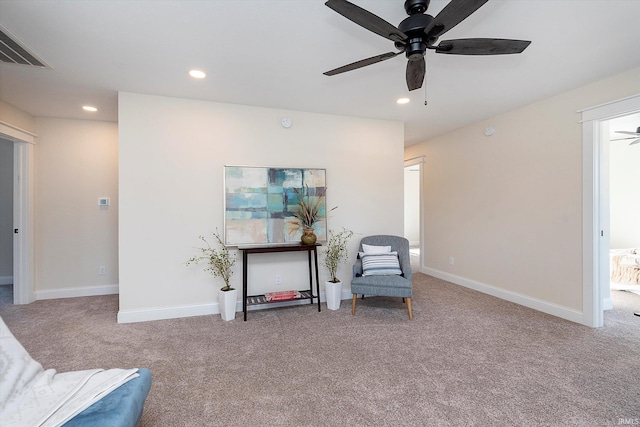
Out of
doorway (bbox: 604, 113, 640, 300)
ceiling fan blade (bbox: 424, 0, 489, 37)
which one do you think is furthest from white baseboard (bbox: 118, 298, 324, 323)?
doorway (bbox: 604, 113, 640, 300)

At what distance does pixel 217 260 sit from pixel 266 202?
892 millimetres

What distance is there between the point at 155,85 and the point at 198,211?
1.39 metres

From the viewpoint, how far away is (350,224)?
4.17 metres

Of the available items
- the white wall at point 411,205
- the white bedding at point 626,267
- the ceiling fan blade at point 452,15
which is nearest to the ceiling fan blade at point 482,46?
the ceiling fan blade at point 452,15

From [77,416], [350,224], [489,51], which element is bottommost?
[77,416]

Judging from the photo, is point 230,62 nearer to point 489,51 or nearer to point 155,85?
point 155,85

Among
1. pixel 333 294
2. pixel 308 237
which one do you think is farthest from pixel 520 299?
pixel 308 237

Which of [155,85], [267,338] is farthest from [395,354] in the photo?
[155,85]

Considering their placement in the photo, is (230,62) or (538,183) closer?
(230,62)

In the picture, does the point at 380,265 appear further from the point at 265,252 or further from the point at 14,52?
the point at 14,52

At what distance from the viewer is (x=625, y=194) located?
538 cm

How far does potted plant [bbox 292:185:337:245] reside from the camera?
3.75 meters

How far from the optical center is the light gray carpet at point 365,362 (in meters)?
1.86

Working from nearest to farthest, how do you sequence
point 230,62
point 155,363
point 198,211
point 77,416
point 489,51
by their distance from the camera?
point 77,416, point 489,51, point 155,363, point 230,62, point 198,211
